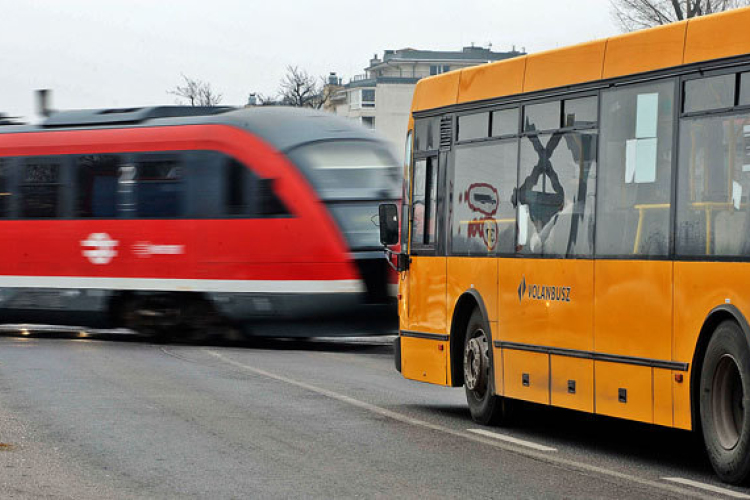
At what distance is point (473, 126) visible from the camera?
13.7 metres

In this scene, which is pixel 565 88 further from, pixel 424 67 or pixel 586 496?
pixel 424 67

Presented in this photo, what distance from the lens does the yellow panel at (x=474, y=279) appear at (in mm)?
13008

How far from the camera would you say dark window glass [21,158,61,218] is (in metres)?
27.7

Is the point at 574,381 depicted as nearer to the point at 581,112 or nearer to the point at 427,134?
the point at 581,112

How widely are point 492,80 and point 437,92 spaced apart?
1.28 metres

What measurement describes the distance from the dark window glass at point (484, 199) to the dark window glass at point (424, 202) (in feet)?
1.65

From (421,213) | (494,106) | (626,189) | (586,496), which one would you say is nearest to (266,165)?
(421,213)

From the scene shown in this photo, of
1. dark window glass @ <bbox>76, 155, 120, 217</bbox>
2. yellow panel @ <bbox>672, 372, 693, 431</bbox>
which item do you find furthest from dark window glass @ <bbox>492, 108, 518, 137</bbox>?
dark window glass @ <bbox>76, 155, 120, 217</bbox>

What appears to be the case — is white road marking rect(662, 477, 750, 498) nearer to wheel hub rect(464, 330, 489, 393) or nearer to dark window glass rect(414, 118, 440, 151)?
wheel hub rect(464, 330, 489, 393)

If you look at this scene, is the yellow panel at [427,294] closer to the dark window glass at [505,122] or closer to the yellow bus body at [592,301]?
the yellow bus body at [592,301]

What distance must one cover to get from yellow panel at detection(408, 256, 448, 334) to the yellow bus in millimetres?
25

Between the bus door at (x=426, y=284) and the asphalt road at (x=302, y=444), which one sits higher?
the bus door at (x=426, y=284)

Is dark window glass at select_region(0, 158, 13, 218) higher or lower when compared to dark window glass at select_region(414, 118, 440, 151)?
lower

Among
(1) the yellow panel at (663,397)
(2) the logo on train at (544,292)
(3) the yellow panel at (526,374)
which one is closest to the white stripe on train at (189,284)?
(3) the yellow panel at (526,374)
